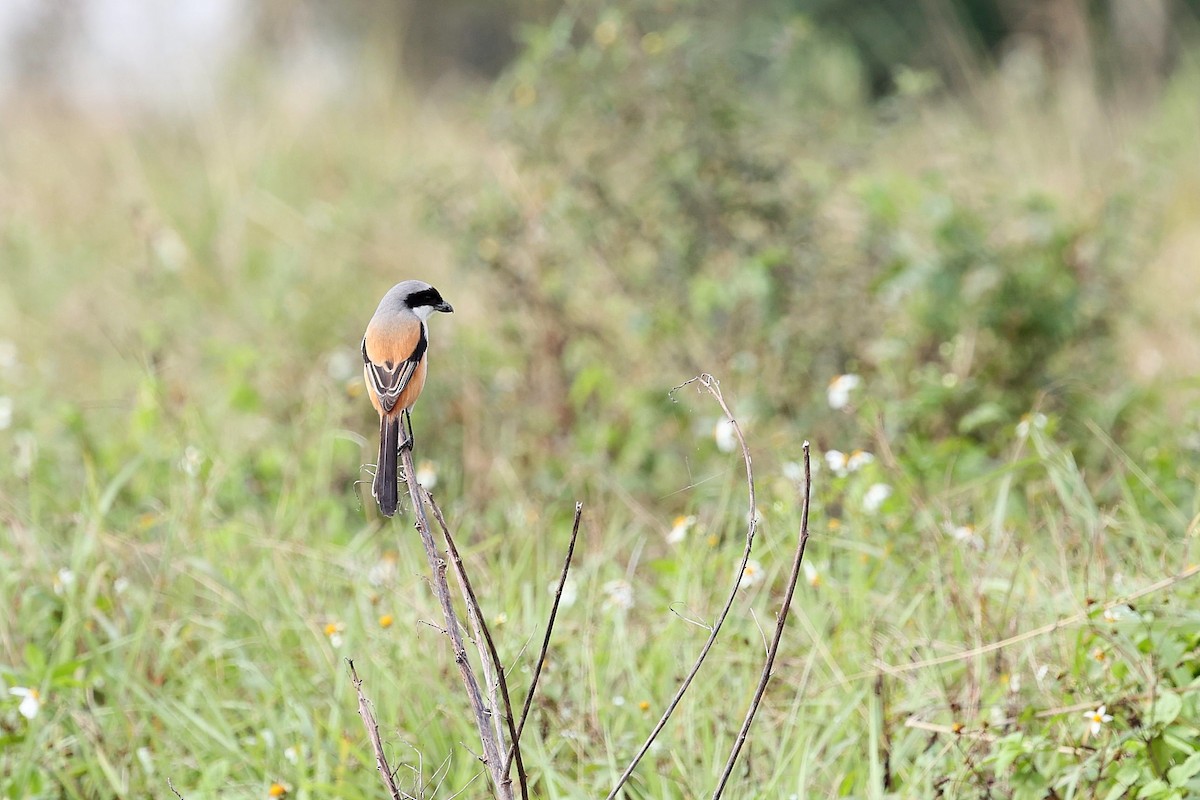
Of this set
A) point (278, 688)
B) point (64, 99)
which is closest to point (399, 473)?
point (278, 688)

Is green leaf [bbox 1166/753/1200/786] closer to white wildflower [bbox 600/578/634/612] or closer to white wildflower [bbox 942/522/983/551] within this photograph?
white wildflower [bbox 942/522/983/551]

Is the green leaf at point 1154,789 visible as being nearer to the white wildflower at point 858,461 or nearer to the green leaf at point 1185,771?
the green leaf at point 1185,771

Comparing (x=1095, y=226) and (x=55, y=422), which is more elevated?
(x=1095, y=226)

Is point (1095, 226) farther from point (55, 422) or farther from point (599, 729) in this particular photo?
point (55, 422)

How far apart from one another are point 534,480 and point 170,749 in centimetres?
176

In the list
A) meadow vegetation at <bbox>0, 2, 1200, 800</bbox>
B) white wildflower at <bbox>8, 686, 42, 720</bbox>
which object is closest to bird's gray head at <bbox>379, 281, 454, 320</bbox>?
meadow vegetation at <bbox>0, 2, 1200, 800</bbox>

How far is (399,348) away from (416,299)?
80 millimetres

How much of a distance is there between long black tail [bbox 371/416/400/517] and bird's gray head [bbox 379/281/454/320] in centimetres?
19

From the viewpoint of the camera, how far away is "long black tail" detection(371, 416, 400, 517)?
163 centimetres

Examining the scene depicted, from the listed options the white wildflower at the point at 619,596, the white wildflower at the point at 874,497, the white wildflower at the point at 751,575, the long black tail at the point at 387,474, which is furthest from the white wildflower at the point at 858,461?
the long black tail at the point at 387,474

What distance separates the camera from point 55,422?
4.51 metres

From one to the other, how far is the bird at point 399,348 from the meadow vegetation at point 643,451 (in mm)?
344

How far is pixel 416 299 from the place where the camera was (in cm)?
185

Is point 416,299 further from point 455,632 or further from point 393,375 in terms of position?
point 455,632
